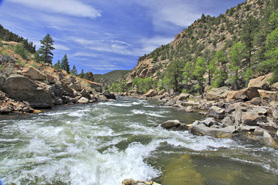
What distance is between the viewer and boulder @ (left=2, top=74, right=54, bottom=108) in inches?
687

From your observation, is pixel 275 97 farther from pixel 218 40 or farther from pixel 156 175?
pixel 218 40

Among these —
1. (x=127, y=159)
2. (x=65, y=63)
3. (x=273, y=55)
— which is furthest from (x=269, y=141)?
(x=65, y=63)

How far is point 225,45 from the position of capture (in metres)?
63.1

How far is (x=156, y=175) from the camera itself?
5578mm

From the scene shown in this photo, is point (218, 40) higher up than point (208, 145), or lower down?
higher up

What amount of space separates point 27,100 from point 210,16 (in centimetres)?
13644

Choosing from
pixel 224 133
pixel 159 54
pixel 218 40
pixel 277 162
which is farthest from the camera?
pixel 159 54

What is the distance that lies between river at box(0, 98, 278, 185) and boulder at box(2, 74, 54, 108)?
9853 millimetres

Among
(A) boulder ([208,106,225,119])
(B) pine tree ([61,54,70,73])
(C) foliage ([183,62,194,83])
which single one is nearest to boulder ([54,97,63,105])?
(A) boulder ([208,106,225,119])

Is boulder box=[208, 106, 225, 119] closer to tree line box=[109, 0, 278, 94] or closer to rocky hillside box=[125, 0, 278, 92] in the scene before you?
tree line box=[109, 0, 278, 94]

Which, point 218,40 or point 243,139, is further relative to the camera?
point 218,40

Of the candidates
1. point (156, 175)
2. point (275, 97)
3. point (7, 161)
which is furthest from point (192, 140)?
point (275, 97)

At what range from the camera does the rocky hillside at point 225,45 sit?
108 feet

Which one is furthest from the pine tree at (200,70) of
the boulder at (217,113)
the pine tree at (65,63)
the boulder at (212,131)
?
the pine tree at (65,63)
